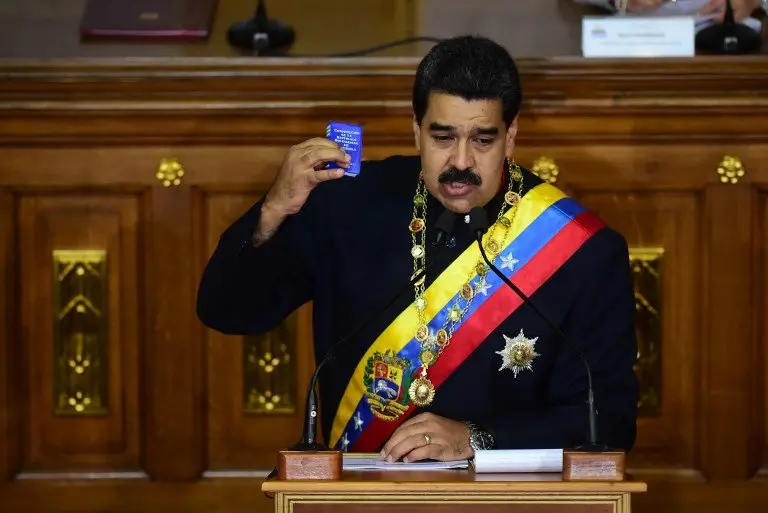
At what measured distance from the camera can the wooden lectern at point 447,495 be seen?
197cm

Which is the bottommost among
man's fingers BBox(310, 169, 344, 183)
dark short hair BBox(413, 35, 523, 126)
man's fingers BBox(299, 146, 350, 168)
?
man's fingers BBox(310, 169, 344, 183)

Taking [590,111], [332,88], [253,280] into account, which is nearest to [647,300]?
[590,111]

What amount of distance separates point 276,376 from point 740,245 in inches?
42.6

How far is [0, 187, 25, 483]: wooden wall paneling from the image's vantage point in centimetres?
331

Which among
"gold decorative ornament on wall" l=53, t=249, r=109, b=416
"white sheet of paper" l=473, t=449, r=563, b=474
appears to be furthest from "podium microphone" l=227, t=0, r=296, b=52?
"white sheet of paper" l=473, t=449, r=563, b=474

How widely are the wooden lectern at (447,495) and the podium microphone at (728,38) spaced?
5.56 ft

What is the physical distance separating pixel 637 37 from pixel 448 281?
0.94 metres

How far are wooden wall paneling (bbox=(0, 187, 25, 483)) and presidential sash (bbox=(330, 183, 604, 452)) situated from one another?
2.99 ft

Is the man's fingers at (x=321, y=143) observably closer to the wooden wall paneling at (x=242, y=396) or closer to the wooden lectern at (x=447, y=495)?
the wooden lectern at (x=447, y=495)

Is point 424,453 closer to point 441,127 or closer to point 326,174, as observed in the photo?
point 326,174

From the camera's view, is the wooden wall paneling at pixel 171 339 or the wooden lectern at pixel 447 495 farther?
the wooden wall paneling at pixel 171 339

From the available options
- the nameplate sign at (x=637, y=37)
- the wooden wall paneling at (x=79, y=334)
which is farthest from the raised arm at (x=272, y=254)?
the nameplate sign at (x=637, y=37)

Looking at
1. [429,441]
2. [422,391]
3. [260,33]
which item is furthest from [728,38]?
[429,441]

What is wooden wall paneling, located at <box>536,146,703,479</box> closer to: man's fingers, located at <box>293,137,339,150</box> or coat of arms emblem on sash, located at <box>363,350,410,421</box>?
coat of arms emblem on sash, located at <box>363,350,410,421</box>
